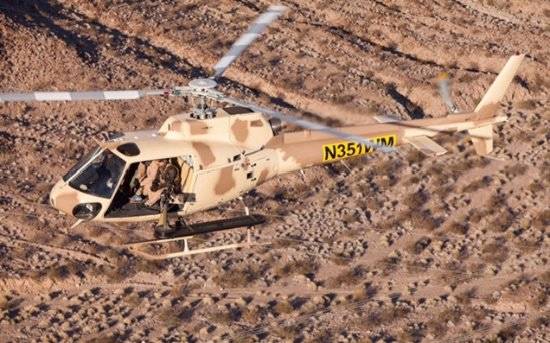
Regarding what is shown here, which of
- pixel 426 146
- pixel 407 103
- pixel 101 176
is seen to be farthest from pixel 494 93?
pixel 101 176

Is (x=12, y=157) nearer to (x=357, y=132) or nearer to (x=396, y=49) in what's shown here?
(x=357, y=132)

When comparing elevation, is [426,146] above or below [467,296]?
above

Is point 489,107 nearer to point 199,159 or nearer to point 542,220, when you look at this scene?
point 542,220

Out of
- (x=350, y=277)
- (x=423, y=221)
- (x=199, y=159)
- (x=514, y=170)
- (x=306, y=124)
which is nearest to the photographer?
(x=306, y=124)

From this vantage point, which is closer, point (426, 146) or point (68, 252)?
point (426, 146)

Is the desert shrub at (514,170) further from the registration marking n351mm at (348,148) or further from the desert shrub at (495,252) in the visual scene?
the registration marking n351mm at (348,148)
